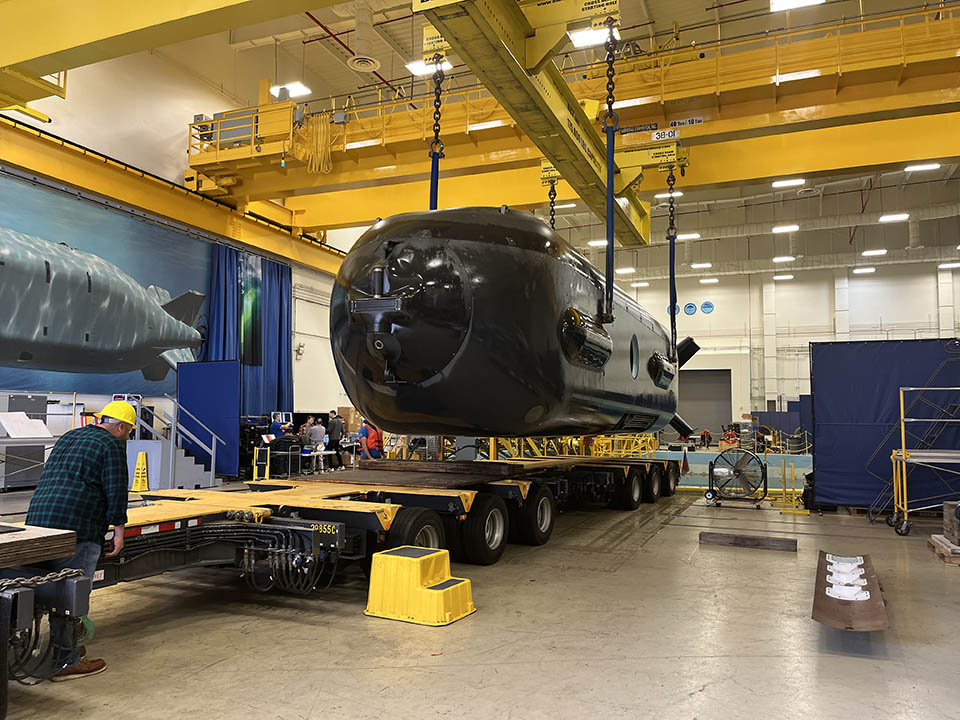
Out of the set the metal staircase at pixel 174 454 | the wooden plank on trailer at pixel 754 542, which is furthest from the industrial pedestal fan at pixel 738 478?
the metal staircase at pixel 174 454

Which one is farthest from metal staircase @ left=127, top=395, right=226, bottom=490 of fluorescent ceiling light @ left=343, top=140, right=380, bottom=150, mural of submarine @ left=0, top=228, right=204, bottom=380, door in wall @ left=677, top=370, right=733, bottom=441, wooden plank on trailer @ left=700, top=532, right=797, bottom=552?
door in wall @ left=677, top=370, right=733, bottom=441

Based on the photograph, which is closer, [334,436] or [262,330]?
[334,436]

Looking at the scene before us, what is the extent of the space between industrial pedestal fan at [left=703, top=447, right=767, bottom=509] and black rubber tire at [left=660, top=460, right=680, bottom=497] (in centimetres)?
166

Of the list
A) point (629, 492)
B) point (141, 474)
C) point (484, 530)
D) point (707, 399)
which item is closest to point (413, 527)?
point (484, 530)

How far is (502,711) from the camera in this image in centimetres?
381

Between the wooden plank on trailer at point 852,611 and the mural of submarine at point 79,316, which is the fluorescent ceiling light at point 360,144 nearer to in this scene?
the mural of submarine at point 79,316

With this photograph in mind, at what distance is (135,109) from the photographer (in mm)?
16188

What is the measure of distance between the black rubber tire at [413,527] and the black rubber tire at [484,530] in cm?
46

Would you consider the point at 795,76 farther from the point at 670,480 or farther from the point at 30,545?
the point at 30,545

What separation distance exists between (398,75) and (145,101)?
7.32m

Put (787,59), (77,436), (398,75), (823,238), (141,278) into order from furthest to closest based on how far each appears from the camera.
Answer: (823,238), (398,75), (141,278), (787,59), (77,436)

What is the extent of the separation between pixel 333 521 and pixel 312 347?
55.2 ft

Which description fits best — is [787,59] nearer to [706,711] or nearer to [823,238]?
[706,711]

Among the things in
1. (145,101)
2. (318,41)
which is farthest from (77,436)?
(318,41)
